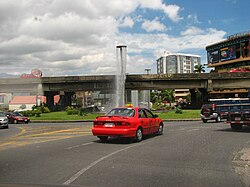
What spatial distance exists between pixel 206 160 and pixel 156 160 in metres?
1.37

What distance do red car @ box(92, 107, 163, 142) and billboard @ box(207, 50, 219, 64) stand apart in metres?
112

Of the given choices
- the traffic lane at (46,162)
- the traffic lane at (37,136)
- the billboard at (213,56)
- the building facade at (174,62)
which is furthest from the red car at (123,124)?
the building facade at (174,62)

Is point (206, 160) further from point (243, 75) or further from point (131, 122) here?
point (243, 75)

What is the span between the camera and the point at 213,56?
397 feet

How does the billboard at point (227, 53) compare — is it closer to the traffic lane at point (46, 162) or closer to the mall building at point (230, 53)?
the mall building at point (230, 53)

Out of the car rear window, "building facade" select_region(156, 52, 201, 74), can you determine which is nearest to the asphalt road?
the car rear window

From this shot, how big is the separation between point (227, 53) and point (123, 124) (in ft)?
358

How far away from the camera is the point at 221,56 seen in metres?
116

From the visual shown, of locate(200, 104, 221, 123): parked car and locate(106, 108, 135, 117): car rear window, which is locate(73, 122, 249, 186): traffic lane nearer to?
locate(106, 108, 135, 117): car rear window

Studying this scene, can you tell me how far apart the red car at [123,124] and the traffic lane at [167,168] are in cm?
117

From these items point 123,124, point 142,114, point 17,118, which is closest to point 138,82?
point 17,118

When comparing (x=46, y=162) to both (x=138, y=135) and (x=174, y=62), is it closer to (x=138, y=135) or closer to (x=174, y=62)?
(x=138, y=135)

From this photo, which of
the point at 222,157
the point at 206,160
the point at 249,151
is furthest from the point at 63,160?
the point at 249,151

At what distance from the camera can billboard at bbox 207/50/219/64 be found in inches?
4695
